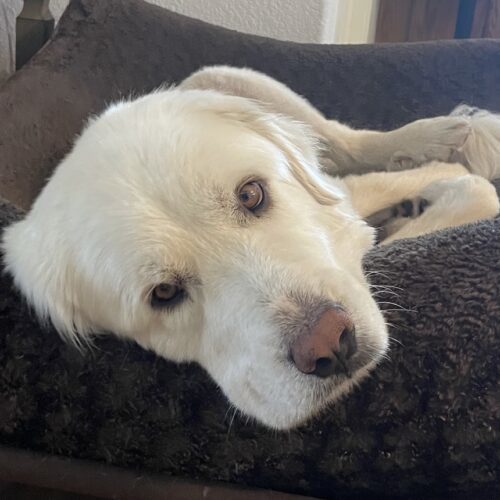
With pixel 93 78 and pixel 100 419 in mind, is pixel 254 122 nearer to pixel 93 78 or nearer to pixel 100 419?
pixel 100 419

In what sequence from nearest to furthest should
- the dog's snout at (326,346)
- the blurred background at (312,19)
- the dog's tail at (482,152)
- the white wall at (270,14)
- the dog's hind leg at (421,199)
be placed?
1. the dog's snout at (326,346)
2. the dog's hind leg at (421,199)
3. the dog's tail at (482,152)
4. the blurred background at (312,19)
5. the white wall at (270,14)

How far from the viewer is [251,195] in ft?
3.27

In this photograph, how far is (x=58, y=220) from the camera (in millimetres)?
1049

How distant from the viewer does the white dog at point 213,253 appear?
0.85 metres

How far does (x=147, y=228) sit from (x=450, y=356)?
0.42m

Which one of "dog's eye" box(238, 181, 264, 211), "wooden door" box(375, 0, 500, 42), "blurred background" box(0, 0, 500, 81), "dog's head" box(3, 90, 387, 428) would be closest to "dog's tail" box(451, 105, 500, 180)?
"dog's head" box(3, 90, 387, 428)

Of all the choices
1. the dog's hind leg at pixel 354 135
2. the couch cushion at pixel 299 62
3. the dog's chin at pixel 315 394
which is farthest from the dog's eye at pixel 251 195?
the couch cushion at pixel 299 62

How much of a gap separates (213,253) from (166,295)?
91mm

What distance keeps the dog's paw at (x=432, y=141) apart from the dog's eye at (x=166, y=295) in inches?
33.3

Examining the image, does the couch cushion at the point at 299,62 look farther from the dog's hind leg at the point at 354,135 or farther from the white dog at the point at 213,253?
the white dog at the point at 213,253

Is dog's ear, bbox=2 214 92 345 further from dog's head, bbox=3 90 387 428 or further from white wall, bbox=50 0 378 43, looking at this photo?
white wall, bbox=50 0 378 43

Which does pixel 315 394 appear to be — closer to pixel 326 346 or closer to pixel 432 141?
pixel 326 346

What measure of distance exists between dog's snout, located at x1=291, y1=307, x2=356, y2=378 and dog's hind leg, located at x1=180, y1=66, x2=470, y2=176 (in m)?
0.85

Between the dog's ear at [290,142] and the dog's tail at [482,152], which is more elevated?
the dog's ear at [290,142]
